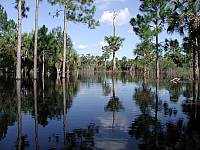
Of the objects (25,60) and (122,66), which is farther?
(122,66)

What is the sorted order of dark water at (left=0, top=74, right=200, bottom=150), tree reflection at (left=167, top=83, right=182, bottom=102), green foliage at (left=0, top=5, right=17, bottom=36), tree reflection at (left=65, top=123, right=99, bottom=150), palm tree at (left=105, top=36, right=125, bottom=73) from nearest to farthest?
tree reflection at (left=65, top=123, right=99, bottom=150) < dark water at (left=0, top=74, right=200, bottom=150) < tree reflection at (left=167, top=83, right=182, bottom=102) < green foliage at (left=0, top=5, right=17, bottom=36) < palm tree at (left=105, top=36, right=125, bottom=73)

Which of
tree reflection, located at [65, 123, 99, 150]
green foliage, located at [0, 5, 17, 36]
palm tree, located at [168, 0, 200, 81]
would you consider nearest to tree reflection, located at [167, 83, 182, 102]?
palm tree, located at [168, 0, 200, 81]

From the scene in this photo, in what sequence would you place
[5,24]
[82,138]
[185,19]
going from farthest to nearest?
[5,24]
[185,19]
[82,138]

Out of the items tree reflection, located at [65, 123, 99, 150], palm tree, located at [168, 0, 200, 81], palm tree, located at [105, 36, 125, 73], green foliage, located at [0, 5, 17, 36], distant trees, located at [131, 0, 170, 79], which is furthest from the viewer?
palm tree, located at [105, 36, 125, 73]

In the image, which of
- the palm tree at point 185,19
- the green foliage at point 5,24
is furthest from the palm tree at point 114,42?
the palm tree at point 185,19

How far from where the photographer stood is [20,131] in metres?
10.4

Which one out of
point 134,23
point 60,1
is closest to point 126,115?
point 60,1

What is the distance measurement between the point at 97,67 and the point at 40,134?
16589 centimetres

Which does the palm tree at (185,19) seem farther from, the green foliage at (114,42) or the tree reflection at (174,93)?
the green foliage at (114,42)

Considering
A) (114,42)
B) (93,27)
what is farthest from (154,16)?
(114,42)

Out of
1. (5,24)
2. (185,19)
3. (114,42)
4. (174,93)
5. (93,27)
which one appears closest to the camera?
(174,93)

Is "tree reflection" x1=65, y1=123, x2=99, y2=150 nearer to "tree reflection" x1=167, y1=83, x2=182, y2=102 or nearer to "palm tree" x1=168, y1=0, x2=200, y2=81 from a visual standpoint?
"tree reflection" x1=167, y1=83, x2=182, y2=102

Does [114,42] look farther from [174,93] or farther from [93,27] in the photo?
[174,93]

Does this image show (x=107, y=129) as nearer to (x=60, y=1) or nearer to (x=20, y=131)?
(x=20, y=131)
